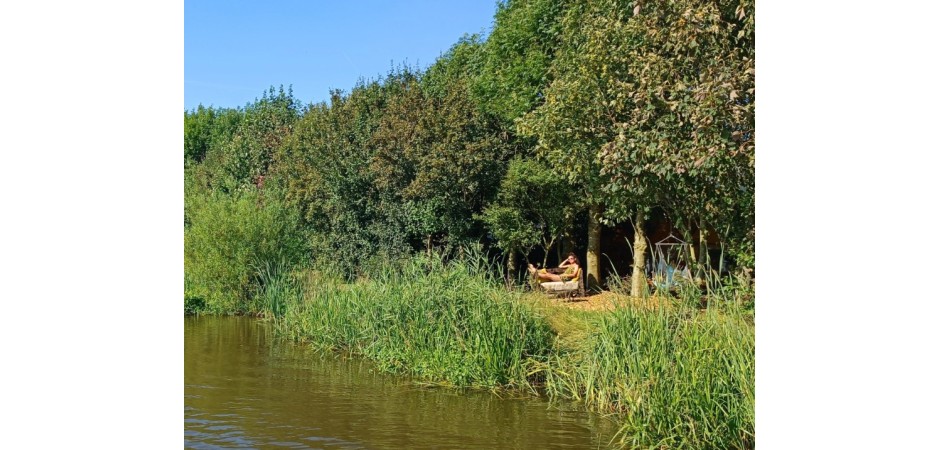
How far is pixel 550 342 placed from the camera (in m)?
11.3

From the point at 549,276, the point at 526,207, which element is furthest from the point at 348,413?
the point at 526,207

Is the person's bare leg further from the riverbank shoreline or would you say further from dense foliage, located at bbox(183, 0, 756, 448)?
dense foliage, located at bbox(183, 0, 756, 448)

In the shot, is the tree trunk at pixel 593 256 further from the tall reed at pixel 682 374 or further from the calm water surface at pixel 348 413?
the tall reed at pixel 682 374

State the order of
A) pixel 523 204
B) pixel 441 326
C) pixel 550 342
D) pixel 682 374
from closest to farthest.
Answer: pixel 682 374
pixel 550 342
pixel 441 326
pixel 523 204

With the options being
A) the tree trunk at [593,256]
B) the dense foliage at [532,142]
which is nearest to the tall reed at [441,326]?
the dense foliage at [532,142]

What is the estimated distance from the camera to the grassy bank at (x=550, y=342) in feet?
24.6

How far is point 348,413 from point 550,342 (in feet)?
9.28

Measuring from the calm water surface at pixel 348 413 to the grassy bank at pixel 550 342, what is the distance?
0.39 metres

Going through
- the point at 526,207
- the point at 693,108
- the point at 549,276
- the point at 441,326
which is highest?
the point at 693,108

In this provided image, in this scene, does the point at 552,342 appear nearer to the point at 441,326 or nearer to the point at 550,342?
the point at 550,342

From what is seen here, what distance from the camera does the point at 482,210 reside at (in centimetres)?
1962

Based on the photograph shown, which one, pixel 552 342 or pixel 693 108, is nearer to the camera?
pixel 693 108

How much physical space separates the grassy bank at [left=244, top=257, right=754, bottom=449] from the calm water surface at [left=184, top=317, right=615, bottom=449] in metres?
0.39
